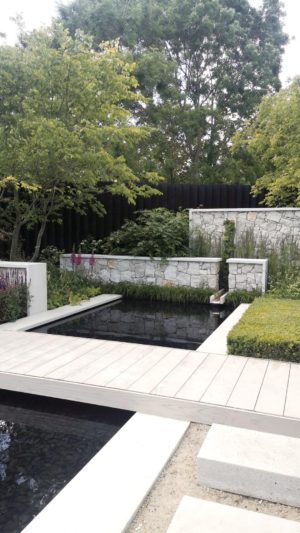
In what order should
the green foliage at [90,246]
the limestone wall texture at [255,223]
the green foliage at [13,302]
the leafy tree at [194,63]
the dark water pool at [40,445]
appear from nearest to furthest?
the dark water pool at [40,445]
the green foliage at [13,302]
the limestone wall texture at [255,223]
the green foliage at [90,246]
the leafy tree at [194,63]

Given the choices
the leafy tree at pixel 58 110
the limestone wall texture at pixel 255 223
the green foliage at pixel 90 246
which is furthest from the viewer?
the green foliage at pixel 90 246

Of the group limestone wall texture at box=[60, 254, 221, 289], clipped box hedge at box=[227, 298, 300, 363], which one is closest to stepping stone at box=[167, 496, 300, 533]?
clipped box hedge at box=[227, 298, 300, 363]

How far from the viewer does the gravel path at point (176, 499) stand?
6.17 ft

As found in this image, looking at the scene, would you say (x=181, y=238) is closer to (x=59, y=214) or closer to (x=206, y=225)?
(x=206, y=225)

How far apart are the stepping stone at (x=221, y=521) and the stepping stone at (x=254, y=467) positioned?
9.0 inches

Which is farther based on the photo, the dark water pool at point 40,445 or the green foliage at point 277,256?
the green foliage at point 277,256

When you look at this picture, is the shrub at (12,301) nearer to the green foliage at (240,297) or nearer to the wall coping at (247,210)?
the green foliage at (240,297)

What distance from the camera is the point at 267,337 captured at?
3.80m

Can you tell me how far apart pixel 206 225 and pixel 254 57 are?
30.9 ft

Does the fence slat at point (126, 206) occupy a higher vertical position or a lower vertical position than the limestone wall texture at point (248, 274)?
higher

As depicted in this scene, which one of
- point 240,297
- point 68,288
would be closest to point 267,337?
point 240,297

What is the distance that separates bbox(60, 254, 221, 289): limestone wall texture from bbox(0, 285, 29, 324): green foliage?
8.11 feet

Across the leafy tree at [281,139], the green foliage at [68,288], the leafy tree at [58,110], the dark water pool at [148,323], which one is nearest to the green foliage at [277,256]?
the leafy tree at [281,139]

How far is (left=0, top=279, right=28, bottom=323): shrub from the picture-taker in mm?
5379
